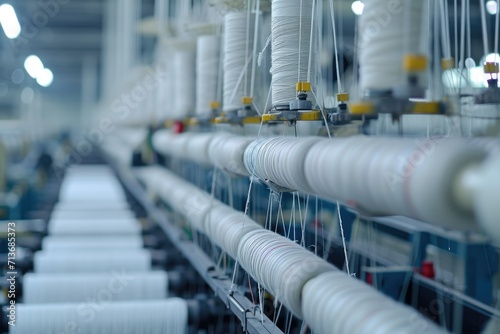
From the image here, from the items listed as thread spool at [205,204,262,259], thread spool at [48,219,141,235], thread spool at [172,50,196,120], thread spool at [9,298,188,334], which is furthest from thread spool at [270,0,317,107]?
thread spool at [48,219,141,235]

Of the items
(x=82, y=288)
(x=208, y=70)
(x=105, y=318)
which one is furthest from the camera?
(x=208, y=70)

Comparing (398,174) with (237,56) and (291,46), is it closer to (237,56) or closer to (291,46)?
(291,46)

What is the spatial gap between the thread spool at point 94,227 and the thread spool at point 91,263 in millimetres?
1185

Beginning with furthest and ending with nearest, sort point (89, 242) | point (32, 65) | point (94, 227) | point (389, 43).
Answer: point (32, 65), point (94, 227), point (89, 242), point (389, 43)

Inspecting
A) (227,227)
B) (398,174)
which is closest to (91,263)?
(227,227)

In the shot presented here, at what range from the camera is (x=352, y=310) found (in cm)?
163

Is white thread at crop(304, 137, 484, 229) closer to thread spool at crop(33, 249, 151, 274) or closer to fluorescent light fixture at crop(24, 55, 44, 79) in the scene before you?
thread spool at crop(33, 249, 151, 274)

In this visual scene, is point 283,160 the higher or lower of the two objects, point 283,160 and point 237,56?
the lower

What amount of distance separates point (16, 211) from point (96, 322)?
16.3 feet

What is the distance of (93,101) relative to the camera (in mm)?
32875

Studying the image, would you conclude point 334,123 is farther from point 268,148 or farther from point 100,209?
point 100,209

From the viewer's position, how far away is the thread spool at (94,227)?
20.1ft

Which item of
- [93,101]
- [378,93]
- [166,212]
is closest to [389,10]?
[378,93]

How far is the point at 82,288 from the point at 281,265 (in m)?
2.10
